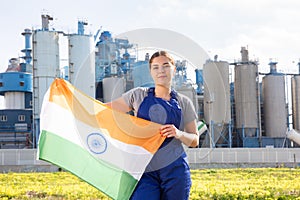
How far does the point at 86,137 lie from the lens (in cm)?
400

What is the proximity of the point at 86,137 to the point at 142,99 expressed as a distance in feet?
1.95

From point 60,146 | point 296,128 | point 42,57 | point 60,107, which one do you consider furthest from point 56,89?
point 296,128

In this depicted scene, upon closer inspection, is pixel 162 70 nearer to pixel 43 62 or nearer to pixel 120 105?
pixel 120 105

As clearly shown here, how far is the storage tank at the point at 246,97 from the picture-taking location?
41.1m

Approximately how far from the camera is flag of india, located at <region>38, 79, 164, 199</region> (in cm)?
376

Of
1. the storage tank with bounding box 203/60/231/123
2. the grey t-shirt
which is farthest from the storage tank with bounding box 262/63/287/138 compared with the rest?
the grey t-shirt

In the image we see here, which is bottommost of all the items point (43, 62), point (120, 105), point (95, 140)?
point (95, 140)

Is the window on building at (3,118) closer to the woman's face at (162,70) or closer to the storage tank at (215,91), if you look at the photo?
the storage tank at (215,91)

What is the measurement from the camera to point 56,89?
416 centimetres

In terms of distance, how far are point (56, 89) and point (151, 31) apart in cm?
93

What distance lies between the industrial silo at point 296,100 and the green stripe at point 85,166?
41997mm

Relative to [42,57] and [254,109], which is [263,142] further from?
[42,57]

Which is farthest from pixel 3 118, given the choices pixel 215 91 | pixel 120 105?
pixel 120 105

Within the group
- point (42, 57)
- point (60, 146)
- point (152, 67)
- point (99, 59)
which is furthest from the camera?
point (99, 59)
